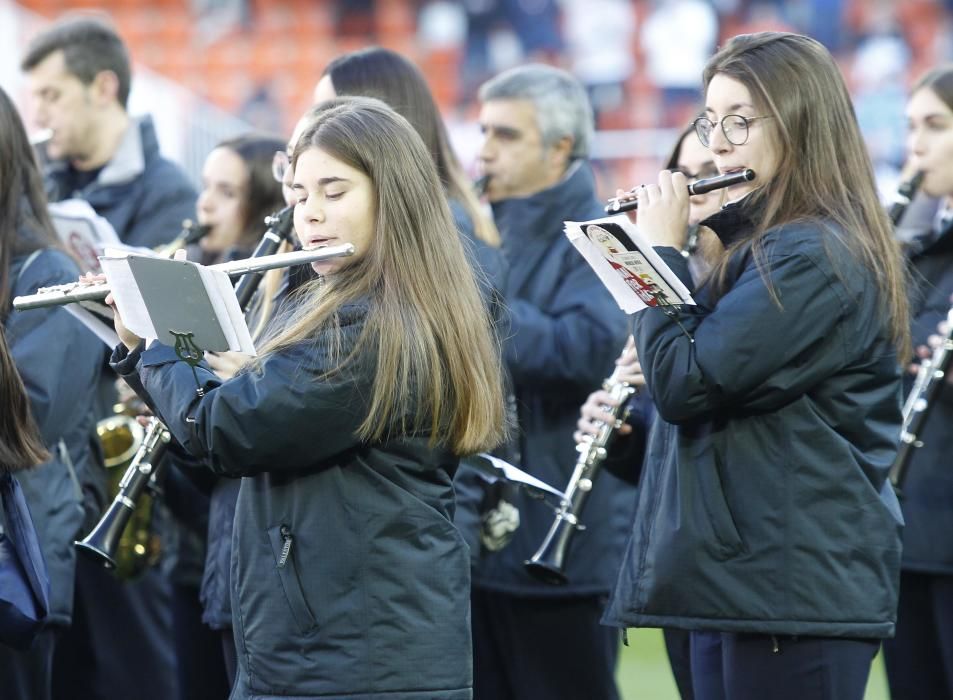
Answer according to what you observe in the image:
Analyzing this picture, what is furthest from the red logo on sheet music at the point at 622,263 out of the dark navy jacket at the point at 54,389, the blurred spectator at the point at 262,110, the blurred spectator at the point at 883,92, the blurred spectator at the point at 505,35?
the blurred spectator at the point at 505,35

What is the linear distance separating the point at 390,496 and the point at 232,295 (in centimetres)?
48

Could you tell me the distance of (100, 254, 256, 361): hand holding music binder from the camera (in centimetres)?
261

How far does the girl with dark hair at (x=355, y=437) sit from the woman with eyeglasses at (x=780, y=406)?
41 centimetres

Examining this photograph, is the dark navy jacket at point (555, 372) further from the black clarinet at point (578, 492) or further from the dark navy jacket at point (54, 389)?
the dark navy jacket at point (54, 389)

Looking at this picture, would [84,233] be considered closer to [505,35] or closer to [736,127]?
[736,127]

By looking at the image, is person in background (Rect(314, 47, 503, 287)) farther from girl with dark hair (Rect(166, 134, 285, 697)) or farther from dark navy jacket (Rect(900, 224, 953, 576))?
dark navy jacket (Rect(900, 224, 953, 576))

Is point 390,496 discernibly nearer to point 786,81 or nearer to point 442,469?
point 442,469

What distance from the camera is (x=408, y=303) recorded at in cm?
276

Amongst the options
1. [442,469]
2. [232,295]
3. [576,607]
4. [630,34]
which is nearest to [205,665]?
[576,607]

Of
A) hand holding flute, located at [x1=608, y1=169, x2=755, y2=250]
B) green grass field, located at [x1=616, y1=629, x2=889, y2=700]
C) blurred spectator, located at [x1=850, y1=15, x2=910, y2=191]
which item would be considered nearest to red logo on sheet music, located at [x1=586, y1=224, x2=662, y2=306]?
hand holding flute, located at [x1=608, y1=169, x2=755, y2=250]

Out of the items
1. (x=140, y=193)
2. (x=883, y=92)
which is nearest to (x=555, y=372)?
(x=140, y=193)

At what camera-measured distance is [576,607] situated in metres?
4.05

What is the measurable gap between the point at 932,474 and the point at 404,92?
179 centimetres

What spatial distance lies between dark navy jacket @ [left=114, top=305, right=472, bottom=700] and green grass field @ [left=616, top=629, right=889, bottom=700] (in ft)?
10.8
